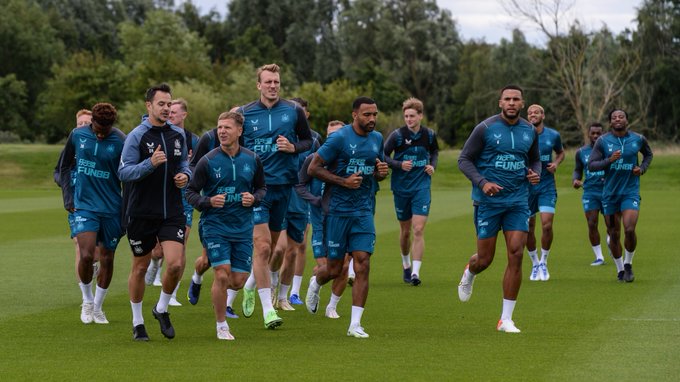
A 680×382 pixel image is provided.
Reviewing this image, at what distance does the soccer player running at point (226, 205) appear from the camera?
11.1 m

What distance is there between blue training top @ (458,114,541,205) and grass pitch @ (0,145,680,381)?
1.32 m

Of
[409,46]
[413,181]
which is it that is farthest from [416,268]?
[409,46]

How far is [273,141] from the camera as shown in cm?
1280

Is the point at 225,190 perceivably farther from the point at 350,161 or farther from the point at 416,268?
the point at 416,268

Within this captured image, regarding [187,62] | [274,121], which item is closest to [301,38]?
[187,62]

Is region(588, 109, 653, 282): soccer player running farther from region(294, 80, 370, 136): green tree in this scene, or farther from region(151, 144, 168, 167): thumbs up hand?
region(294, 80, 370, 136): green tree

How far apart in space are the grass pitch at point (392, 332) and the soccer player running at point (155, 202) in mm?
544

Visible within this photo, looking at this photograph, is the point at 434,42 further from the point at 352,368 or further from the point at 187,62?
the point at 352,368

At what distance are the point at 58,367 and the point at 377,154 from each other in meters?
3.81

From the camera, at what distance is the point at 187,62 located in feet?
299

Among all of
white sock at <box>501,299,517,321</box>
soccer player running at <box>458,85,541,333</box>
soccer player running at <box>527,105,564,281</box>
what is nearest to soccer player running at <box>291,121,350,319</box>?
soccer player running at <box>458,85,541,333</box>

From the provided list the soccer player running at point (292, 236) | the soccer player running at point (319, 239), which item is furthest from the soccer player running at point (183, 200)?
the soccer player running at point (319, 239)

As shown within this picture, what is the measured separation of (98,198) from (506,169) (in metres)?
4.02

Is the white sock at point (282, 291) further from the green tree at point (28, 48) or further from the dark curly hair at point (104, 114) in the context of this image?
the green tree at point (28, 48)
